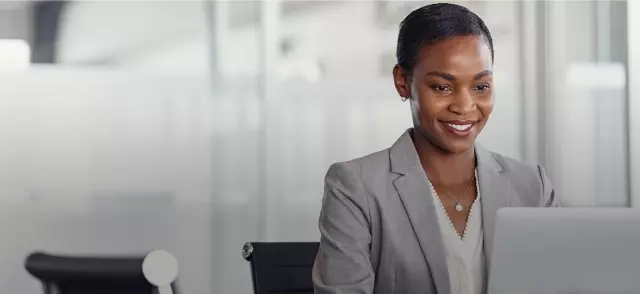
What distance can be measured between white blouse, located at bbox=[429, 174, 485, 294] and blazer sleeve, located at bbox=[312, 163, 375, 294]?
163 mm

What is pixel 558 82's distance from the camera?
164 inches

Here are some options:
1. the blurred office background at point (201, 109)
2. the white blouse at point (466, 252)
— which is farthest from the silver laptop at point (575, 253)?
the blurred office background at point (201, 109)

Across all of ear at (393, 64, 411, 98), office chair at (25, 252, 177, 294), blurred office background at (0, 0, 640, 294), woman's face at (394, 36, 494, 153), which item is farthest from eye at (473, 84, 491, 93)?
blurred office background at (0, 0, 640, 294)

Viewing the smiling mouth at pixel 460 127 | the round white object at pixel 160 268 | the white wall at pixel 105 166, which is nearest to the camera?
→ the round white object at pixel 160 268

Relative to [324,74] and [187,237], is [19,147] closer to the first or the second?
[187,237]

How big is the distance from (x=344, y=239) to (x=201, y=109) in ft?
7.87

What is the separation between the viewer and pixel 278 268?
91.3 inches

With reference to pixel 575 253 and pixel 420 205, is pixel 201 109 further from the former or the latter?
pixel 575 253

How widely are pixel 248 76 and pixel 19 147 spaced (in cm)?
106

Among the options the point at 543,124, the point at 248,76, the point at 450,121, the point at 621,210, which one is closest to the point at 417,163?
the point at 450,121

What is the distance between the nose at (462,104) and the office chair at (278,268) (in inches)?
30.7

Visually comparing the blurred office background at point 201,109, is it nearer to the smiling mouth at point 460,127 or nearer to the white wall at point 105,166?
the white wall at point 105,166

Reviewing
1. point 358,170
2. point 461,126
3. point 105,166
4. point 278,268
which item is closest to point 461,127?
point 461,126

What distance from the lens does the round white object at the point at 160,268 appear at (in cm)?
117
